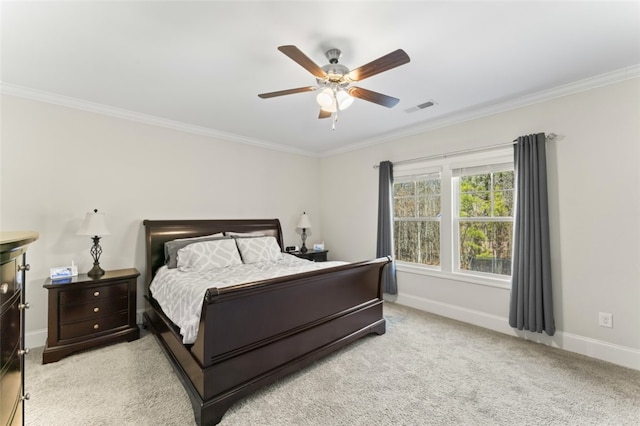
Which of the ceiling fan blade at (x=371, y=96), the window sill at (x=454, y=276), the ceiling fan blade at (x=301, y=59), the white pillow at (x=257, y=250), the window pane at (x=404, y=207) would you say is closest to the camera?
the ceiling fan blade at (x=301, y=59)

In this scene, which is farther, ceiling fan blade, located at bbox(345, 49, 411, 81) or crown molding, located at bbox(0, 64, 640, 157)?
crown molding, located at bbox(0, 64, 640, 157)

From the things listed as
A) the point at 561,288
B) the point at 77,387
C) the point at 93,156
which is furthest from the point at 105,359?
the point at 561,288

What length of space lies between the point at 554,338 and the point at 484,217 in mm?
1407

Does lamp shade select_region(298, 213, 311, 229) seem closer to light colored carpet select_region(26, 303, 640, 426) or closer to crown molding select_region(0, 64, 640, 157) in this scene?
crown molding select_region(0, 64, 640, 157)

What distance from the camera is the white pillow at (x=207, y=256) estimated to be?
3131mm

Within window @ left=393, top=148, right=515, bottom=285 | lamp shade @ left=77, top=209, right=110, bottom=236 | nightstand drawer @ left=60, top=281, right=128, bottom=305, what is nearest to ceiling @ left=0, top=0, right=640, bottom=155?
window @ left=393, top=148, right=515, bottom=285

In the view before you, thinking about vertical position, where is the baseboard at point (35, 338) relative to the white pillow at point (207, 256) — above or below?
below

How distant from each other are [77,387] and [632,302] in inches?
185

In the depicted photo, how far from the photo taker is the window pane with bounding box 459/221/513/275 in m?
3.24

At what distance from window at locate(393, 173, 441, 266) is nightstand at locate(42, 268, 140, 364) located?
11.6ft

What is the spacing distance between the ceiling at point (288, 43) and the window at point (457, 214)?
75cm

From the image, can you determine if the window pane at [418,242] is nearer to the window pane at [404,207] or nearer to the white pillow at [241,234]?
the window pane at [404,207]

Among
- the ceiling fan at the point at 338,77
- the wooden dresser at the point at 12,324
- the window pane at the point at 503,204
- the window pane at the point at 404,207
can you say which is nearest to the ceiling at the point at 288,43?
the ceiling fan at the point at 338,77

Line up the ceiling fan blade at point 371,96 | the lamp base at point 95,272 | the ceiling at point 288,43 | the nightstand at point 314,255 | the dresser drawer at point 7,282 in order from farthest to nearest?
the nightstand at point 314,255 < the lamp base at point 95,272 < the ceiling fan blade at point 371,96 < the ceiling at point 288,43 < the dresser drawer at point 7,282
